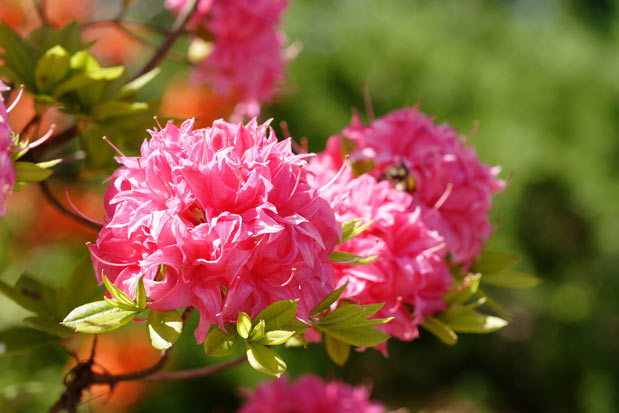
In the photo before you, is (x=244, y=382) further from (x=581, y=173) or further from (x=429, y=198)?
(x=429, y=198)

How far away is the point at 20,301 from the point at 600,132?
3318mm

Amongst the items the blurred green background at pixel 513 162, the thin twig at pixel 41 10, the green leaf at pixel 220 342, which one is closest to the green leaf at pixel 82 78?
the thin twig at pixel 41 10

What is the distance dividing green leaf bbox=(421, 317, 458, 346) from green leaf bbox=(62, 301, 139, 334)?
369 mm

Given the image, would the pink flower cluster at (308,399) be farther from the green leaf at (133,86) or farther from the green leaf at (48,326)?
the green leaf at (133,86)

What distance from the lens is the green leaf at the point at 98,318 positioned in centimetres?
55

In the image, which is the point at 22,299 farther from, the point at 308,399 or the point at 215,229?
the point at 308,399

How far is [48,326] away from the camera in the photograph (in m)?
0.72

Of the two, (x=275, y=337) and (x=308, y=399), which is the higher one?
(x=275, y=337)

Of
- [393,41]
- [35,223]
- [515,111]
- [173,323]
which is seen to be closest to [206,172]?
[173,323]

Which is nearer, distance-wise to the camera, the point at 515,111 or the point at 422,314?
the point at 422,314

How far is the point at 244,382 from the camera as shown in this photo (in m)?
2.90

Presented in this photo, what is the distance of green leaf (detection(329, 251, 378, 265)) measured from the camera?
67cm

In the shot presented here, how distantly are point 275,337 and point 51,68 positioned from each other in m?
0.46

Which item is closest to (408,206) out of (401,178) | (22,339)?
(401,178)
